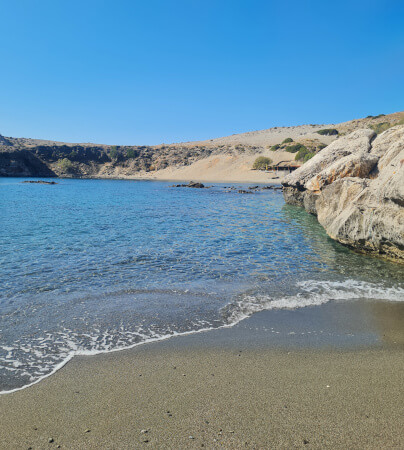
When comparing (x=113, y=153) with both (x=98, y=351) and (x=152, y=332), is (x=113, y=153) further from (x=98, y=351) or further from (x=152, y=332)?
(x=98, y=351)

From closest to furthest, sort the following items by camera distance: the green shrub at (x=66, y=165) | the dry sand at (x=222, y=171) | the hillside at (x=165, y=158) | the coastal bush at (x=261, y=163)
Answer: the dry sand at (x=222, y=171) → the coastal bush at (x=261, y=163) → the hillside at (x=165, y=158) → the green shrub at (x=66, y=165)

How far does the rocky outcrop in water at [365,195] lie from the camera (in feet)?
31.9

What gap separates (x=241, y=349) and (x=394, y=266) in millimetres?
7688

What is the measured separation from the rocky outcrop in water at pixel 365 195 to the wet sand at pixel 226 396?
523 centimetres

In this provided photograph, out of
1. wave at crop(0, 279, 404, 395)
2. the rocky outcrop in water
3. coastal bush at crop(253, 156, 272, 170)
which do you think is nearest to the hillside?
coastal bush at crop(253, 156, 272, 170)

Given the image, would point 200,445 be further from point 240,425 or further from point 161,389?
point 161,389

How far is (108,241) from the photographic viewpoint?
541 inches

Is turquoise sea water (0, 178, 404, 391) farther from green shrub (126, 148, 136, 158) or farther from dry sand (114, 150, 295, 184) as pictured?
green shrub (126, 148, 136, 158)

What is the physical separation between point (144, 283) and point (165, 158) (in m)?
104

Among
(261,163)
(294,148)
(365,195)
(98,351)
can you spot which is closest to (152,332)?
(98,351)

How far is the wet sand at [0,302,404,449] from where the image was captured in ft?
10.7

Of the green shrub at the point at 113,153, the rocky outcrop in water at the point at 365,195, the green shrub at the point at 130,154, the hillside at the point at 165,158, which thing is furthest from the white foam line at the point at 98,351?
the green shrub at the point at 113,153

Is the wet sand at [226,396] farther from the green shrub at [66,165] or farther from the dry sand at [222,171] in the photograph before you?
the green shrub at [66,165]

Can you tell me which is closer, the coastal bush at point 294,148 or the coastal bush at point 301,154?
the coastal bush at point 301,154
